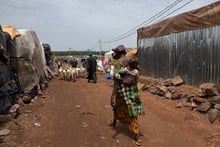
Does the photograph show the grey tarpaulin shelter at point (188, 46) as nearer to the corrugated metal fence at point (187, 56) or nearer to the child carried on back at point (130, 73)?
the corrugated metal fence at point (187, 56)

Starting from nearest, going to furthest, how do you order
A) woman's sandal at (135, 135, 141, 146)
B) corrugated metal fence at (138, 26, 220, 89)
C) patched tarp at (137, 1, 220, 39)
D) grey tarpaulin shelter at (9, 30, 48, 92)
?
woman's sandal at (135, 135, 141, 146) < patched tarp at (137, 1, 220, 39) < corrugated metal fence at (138, 26, 220, 89) < grey tarpaulin shelter at (9, 30, 48, 92)

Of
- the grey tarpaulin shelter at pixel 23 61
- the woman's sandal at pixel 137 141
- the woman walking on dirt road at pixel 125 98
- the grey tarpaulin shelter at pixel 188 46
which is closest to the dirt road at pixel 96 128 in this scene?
the woman's sandal at pixel 137 141

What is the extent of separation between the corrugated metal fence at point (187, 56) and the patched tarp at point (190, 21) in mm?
190

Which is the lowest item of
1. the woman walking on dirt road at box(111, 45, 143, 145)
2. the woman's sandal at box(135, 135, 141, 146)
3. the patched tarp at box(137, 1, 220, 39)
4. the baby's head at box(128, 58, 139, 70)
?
the woman's sandal at box(135, 135, 141, 146)

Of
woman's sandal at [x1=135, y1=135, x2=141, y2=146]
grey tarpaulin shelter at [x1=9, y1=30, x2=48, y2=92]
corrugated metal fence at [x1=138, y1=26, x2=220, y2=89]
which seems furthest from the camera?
grey tarpaulin shelter at [x1=9, y1=30, x2=48, y2=92]

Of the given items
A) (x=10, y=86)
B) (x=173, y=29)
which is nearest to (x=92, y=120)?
(x=10, y=86)

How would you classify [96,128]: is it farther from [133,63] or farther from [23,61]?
[23,61]

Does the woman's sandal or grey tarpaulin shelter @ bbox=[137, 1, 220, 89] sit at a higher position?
grey tarpaulin shelter @ bbox=[137, 1, 220, 89]

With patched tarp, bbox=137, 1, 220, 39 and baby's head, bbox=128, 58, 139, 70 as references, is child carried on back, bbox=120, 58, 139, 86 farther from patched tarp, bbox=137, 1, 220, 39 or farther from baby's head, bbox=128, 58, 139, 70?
patched tarp, bbox=137, 1, 220, 39

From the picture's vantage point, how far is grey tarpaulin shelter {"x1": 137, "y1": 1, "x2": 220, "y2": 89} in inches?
293

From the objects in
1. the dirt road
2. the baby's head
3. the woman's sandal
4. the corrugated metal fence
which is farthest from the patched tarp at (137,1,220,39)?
the woman's sandal

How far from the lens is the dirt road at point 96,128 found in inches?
185

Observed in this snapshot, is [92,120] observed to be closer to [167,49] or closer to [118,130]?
[118,130]

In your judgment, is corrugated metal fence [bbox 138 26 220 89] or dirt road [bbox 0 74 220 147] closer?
dirt road [bbox 0 74 220 147]
